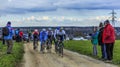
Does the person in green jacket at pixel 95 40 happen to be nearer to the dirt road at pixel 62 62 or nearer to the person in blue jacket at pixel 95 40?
the person in blue jacket at pixel 95 40

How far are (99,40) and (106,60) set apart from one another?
240cm

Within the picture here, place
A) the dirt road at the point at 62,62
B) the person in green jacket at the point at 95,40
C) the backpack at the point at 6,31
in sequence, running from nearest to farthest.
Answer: the dirt road at the point at 62,62, the person in green jacket at the point at 95,40, the backpack at the point at 6,31

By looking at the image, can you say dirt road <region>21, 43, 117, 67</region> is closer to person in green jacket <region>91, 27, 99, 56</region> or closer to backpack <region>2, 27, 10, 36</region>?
person in green jacket <region>91, 27, 99, 56</region>

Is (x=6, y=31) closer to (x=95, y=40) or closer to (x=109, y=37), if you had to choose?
(x=95, y=40)

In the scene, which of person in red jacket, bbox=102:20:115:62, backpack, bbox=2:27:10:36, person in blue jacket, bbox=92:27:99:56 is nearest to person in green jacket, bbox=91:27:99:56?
person in blue jacket, bbox=92:27:99:56

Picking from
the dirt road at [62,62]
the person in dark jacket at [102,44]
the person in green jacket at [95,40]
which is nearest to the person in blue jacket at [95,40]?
the person in green jacket at [95,40]

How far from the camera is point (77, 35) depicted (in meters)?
144

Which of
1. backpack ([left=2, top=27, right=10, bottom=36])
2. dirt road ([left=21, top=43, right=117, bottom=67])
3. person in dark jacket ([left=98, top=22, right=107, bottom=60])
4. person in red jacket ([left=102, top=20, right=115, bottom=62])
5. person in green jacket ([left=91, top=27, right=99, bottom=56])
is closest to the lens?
dirt road ([left=21, top=43, right=117, bottom=67])

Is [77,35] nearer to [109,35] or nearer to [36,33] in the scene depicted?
[36,33]

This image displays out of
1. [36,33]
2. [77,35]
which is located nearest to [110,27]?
[36,33]

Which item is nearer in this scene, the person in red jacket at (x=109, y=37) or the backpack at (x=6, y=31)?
the person in red jacket at (x=109, y=37)

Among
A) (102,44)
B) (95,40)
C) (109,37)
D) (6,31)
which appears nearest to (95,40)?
(95,40)

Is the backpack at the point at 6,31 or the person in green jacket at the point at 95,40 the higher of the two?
the backpack at the point at 6,31

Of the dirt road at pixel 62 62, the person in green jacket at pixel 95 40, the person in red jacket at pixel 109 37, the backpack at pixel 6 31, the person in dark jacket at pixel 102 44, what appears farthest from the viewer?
the backpack at pixel 6 31
